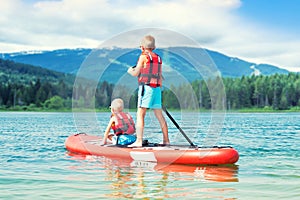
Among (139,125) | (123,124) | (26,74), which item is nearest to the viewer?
(139,125)

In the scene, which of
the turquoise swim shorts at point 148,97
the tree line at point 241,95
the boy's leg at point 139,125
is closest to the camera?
the turquoise swim shorts at point 148,97

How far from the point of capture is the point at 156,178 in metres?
9.52

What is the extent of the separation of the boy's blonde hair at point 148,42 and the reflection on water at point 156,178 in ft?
8.95

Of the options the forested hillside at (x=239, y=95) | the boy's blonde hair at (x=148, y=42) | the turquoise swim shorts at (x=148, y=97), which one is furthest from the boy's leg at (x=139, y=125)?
the forested hillside at (x=239, y=95)

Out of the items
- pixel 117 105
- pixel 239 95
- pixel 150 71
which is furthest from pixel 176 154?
pixel 239 95

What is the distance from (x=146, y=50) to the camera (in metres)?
10.9

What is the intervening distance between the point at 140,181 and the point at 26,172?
269 cm

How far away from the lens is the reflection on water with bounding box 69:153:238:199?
8.20 meters

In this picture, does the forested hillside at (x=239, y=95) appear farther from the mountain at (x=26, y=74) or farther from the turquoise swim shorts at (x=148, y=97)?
the turquoise swim shorts at (x=148, y=97)

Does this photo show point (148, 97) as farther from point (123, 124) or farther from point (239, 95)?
point (239, 95)

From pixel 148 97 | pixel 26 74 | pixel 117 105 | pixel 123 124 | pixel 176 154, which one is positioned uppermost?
pixel 26 74

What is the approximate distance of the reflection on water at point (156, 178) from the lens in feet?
26.9

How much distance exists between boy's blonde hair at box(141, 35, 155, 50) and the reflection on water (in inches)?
107

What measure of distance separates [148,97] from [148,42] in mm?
1279
